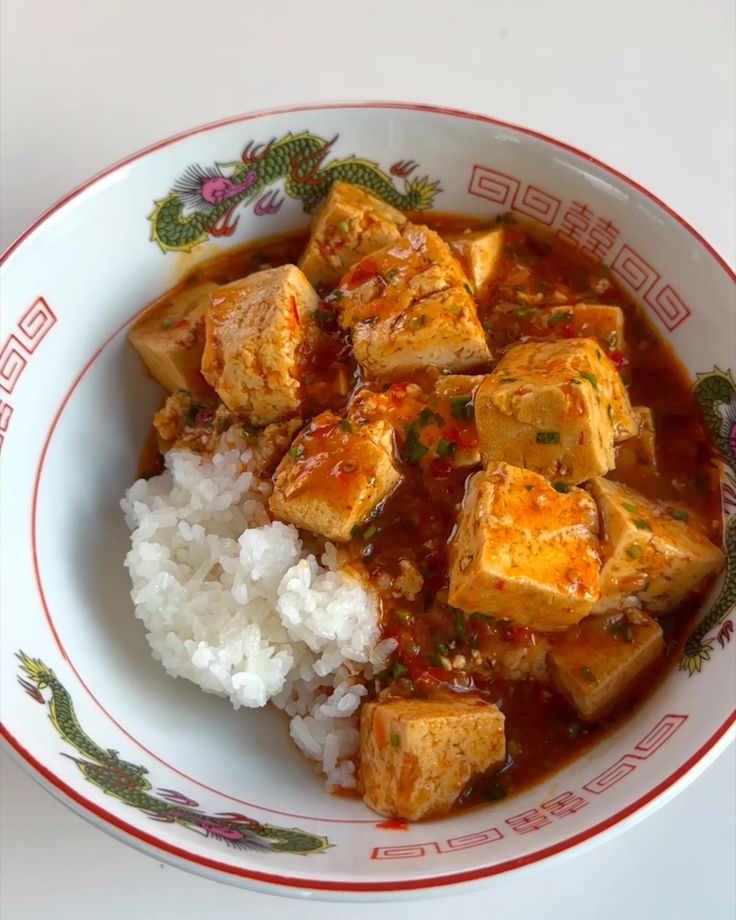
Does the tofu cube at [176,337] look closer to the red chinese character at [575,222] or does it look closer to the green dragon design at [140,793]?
the green dragon design at [140,793]

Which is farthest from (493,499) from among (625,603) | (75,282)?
(75,282)

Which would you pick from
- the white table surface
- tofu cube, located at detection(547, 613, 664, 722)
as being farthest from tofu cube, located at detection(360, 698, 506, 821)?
the white table surface

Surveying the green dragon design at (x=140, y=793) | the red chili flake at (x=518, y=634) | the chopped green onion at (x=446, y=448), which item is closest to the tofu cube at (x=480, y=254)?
the chopped green onion at (x=446, y=448)

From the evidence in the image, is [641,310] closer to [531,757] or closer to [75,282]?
[531,757]

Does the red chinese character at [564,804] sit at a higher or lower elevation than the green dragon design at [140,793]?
higher

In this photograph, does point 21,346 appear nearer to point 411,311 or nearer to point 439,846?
point 411,311

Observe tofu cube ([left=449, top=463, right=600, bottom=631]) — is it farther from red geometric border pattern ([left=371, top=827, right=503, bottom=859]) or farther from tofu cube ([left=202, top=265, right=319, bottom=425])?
tofu cube ([left=202, top=265, right=319, bottom=425])
